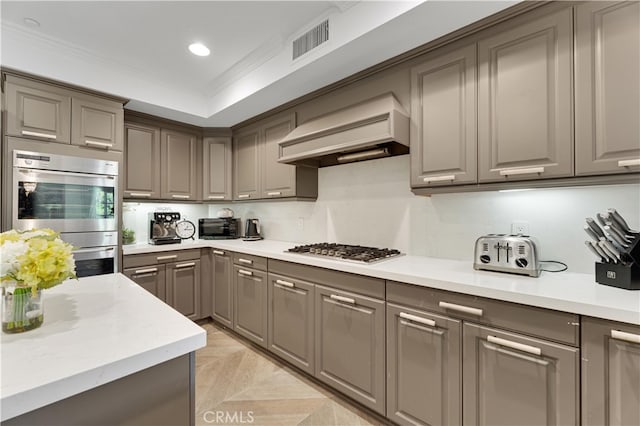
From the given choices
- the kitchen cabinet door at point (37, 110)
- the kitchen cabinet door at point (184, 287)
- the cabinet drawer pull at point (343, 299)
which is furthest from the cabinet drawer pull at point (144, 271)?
the cabinet drawer pull at point (343, 299)

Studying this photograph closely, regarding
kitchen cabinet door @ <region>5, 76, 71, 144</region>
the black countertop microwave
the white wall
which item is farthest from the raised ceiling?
the black countertop microwave

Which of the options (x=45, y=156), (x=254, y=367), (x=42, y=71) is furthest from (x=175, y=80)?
(x=254, y=367)

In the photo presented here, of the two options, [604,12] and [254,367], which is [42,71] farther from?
[604,12]

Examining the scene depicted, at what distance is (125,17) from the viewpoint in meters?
2.01

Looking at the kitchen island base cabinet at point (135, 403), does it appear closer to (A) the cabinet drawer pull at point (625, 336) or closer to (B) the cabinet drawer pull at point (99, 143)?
(A) the cabinet drawer pull at point (625, 336)

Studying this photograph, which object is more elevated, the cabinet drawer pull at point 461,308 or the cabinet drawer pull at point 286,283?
the cabinet drawer pull at point 461,308

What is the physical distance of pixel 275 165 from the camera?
9.55 feet

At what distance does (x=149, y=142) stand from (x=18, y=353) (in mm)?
2936

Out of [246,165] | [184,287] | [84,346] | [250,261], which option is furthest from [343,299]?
[246,165]

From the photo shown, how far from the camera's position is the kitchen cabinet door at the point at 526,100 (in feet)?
4.53

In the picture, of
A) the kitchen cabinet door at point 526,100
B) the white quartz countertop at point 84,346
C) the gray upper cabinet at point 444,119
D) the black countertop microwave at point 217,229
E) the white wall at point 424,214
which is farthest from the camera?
the black countertop microwave at point 217,229

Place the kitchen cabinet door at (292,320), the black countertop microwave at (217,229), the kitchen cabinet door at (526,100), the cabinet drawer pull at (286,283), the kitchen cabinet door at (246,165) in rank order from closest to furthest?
the kitchen cabinet door at (526,100) → the kitchen cabinet door at (292,320) → the cabinet drawer pull at (286,283) → the kitchen cabinet door at (246,165) → the black countertop microwave at (217,229)

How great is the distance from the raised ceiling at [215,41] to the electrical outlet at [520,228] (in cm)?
120

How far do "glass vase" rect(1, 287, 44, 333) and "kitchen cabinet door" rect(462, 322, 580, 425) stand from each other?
1.63 meters
